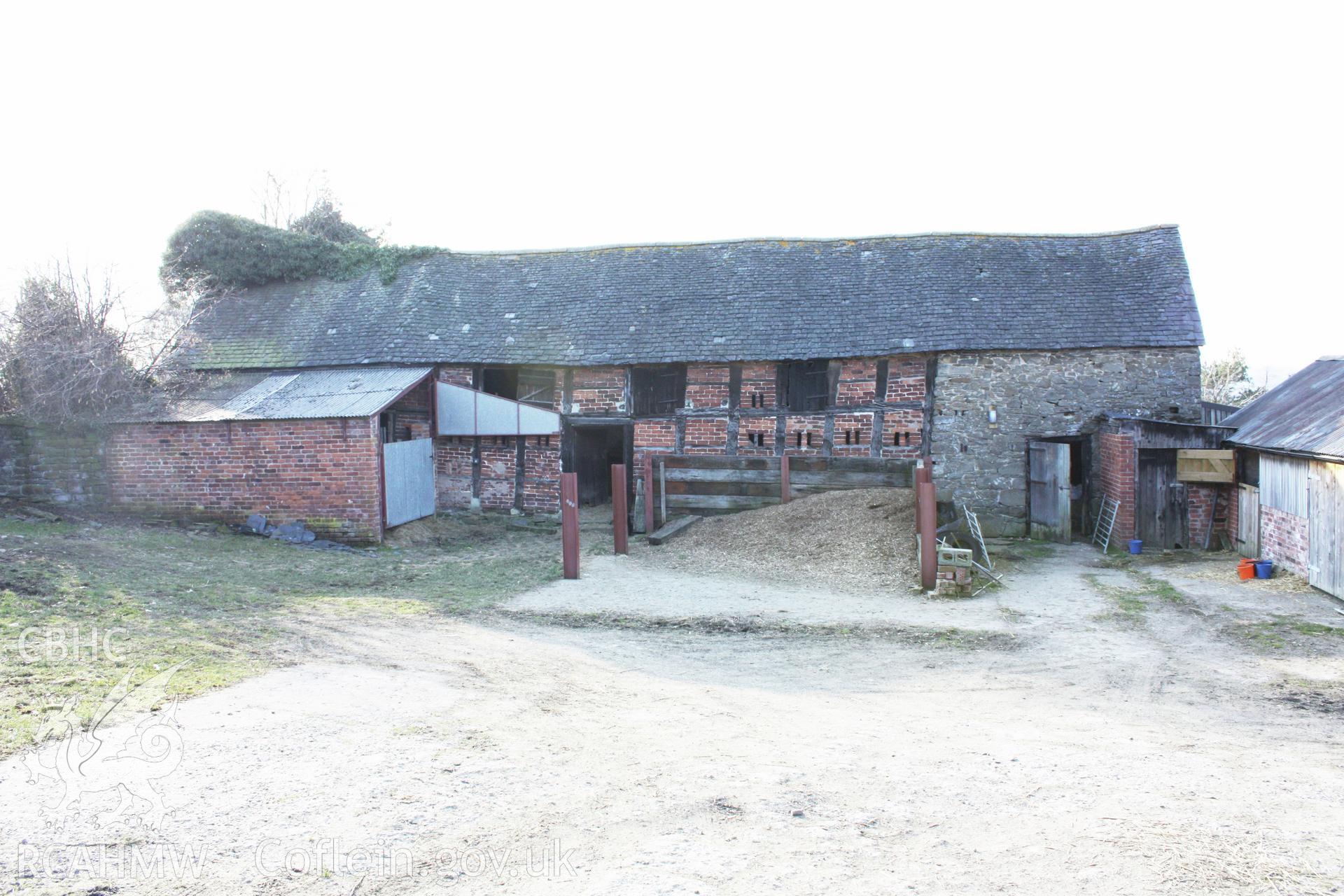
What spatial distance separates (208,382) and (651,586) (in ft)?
36.7

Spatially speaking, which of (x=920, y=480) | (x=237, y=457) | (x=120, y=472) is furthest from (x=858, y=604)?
(x=120, y=472)

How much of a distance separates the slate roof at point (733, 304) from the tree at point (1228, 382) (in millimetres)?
14738

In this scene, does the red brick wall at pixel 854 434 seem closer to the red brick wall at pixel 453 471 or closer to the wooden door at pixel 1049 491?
the wooden door at pixel 1049 491

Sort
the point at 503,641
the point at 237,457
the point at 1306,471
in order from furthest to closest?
the point at 237,457
the point at 1306,471
the point at 503,641

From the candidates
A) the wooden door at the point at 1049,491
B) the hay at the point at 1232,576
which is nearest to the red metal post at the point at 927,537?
the hay at the point at 1232,576

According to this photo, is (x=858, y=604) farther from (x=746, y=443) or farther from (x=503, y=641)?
(x=746, y=443)

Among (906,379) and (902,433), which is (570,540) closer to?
(902,433)

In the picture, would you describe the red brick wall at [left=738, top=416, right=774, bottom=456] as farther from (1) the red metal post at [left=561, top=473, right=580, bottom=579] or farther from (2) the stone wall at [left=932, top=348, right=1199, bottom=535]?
(1) the red metal post at [left=561, top=473, right=580, bottom=579]

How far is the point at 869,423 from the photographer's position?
16.3 metres

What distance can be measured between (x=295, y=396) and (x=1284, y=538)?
15776 mm

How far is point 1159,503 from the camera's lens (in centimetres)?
1415

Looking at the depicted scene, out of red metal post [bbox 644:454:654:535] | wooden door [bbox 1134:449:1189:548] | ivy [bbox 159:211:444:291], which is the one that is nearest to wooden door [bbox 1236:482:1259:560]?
wooden door [bbox 1134:449:1189:548]

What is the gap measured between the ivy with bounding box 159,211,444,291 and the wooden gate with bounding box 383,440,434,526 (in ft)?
19.2

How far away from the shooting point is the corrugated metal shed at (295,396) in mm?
14266
